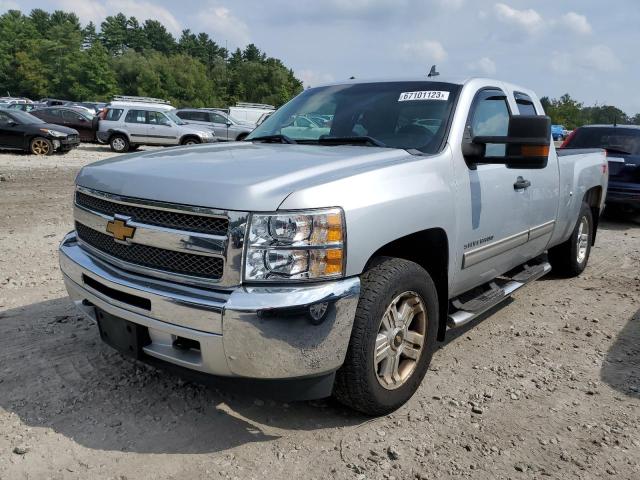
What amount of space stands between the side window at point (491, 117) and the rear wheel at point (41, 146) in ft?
50.2

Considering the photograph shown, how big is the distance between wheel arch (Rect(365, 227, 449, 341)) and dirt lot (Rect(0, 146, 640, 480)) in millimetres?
532

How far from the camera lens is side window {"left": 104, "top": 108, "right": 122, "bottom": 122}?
19391 millimetres

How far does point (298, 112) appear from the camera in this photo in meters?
4.19

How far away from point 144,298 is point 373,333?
3.59ft

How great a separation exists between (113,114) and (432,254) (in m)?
18.7

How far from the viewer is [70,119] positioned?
70.4ft

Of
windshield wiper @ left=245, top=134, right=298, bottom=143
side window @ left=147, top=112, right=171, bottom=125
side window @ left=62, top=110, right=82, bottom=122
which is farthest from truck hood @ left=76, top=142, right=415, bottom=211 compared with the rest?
side window @ left=62, top=110, right=82, bottom=122

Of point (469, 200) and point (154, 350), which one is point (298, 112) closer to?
point (469, 200)

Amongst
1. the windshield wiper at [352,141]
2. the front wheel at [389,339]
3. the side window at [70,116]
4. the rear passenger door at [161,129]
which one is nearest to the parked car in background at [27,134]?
the rear passenger door at [161,129]

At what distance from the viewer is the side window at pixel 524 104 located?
4.39 metres

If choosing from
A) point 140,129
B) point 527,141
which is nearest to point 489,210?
point 527,141

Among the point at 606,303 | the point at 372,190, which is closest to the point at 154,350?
the point at 372,190

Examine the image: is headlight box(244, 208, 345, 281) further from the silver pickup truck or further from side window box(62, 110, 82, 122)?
side window box(62, 110, 82, 122)

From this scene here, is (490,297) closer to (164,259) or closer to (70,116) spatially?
(164,259)
